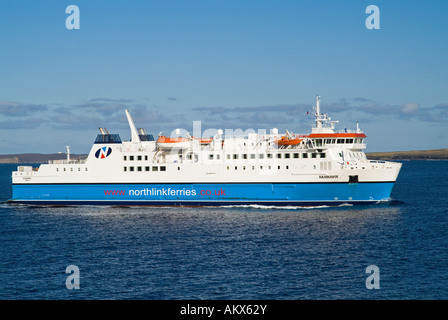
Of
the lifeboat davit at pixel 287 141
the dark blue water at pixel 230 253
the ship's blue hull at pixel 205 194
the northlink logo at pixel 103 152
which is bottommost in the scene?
the dark blue water at pixel 230 253

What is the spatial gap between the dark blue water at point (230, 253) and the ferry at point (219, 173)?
2199 millimetres

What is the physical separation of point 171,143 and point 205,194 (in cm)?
590

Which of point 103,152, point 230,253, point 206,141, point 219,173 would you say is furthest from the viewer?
point 103,152

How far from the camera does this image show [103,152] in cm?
4925

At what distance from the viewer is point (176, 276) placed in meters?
24.6

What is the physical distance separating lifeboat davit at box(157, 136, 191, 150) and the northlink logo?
506 cm

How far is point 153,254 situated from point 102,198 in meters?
21.0

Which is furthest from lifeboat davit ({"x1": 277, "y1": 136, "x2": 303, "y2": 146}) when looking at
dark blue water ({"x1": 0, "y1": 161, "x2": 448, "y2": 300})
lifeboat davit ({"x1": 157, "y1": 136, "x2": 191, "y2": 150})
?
lifeboat davit ({"x1": 157, "y1": 136, "x2": 191, "y2": 150})

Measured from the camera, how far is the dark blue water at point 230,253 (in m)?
22.7

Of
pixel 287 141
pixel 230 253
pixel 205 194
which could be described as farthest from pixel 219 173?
pixel 230 253

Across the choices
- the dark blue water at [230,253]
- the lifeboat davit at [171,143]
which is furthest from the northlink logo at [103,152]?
the dark blue water at [230,253]

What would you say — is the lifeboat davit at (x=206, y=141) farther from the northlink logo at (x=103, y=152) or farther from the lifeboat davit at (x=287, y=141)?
the northlink logo at (x=103, y=152)

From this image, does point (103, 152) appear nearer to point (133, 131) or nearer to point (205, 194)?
point (133, 131)
